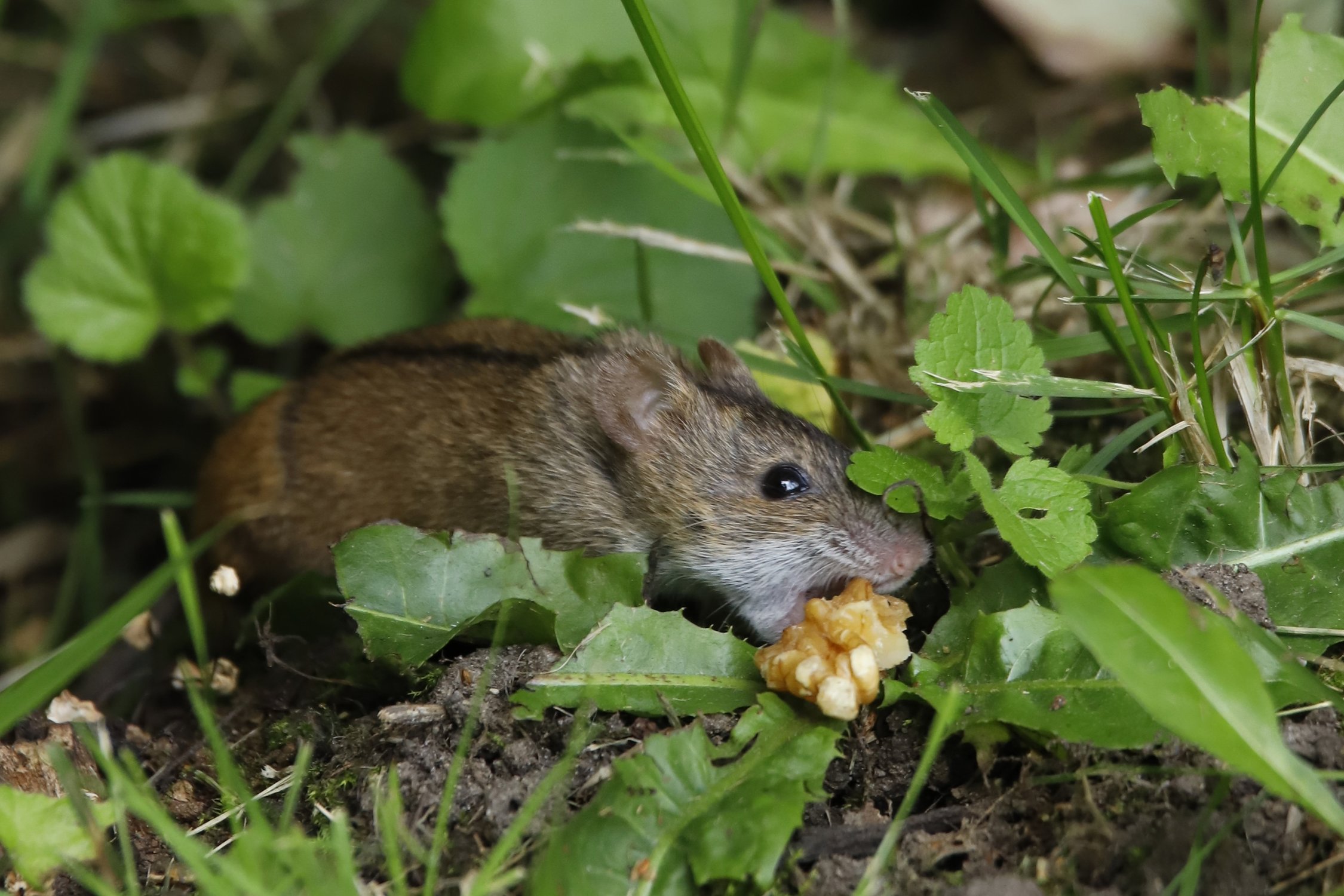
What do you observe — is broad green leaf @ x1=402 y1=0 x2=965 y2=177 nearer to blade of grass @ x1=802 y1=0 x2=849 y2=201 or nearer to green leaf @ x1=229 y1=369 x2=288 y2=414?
blade of grass @ x1=802 y1=0 x2=849 y2=201

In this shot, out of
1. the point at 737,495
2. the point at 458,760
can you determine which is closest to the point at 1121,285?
the point at 737,495

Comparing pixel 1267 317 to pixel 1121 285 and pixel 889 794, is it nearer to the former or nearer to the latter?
pixel 1121 285

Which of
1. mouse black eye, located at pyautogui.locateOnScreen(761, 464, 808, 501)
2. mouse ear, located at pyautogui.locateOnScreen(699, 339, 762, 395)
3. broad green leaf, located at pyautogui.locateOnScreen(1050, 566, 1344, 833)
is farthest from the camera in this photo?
mouse ear, located at pyautogui.locateOnScreen(699, 339, 762, 395)

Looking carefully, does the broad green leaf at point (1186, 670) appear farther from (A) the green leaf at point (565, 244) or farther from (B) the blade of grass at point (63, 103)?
(B) the blade of grass at point (63, 103)

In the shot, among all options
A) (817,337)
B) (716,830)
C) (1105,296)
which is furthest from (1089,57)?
(716,830)

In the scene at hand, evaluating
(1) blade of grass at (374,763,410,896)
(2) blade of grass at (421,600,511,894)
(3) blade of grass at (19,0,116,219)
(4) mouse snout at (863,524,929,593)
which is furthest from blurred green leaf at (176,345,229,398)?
(4) mouse snout at (863,524,929,593)

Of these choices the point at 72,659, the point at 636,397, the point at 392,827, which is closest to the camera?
the point at 392,827
